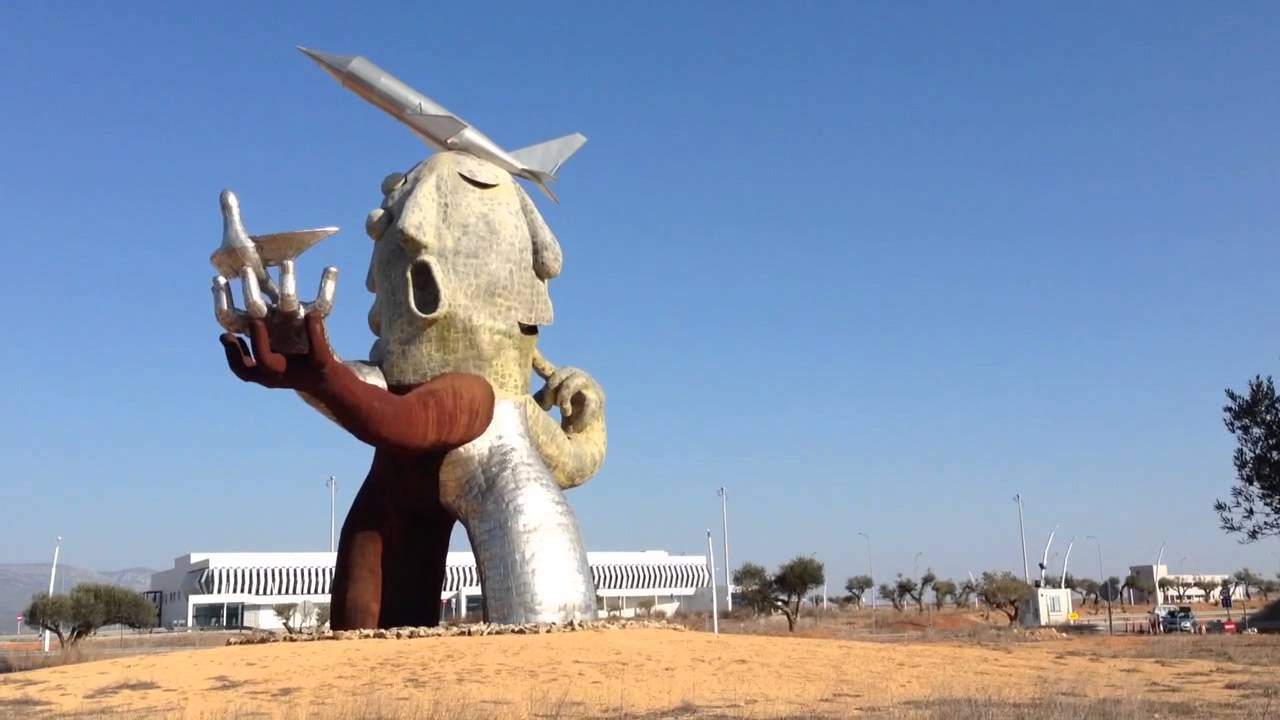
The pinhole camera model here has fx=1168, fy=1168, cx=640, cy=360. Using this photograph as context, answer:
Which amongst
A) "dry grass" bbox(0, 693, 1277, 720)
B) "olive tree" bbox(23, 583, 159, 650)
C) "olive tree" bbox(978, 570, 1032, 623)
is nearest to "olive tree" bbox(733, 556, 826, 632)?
"olive tree" bbox(978, 570, 1032, 623)

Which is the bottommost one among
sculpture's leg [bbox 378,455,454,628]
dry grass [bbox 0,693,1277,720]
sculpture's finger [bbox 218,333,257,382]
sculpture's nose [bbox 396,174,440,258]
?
dry grass [bbox 0,693,1277,720]

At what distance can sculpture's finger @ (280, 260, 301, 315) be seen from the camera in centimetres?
1366

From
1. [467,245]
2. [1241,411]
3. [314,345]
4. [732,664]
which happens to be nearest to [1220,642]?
[1241,411]

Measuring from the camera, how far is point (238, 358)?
→ 538 inches

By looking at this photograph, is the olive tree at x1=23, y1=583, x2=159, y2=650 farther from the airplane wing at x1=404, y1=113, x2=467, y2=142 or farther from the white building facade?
the white building facade

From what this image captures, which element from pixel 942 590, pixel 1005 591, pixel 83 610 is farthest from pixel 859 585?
pixel 83 610

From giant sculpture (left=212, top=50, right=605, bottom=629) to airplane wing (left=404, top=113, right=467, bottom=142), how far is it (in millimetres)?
24

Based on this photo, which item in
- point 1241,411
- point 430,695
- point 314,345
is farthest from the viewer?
point 1241,411

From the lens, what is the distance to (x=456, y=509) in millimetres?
16938

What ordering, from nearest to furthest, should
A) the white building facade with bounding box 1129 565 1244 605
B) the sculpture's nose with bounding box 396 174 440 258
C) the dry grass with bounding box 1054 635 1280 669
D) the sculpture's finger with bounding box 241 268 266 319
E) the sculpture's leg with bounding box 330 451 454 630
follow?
1. the sculpture's finger with bounding box 241 268 266 319
2. the sculpture's nose with bounding box 396 174 440 258
3. the sculpture's leg with bounding box 330 451 454 630
4. the dry grass with bounding box 1054 635 1280 669
5. the white building facade with bounding box 1129 565 1244 605

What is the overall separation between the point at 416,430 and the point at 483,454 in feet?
4.32

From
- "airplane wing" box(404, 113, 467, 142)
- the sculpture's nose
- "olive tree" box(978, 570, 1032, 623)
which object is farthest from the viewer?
"olive tree" box(978, 570, 1032, 623)

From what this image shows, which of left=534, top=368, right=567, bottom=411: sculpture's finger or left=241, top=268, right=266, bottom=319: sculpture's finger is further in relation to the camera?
left=534, top=368, right=567, bottom=411: sculpture's finger

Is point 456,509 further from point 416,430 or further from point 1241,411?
point 1241,411
